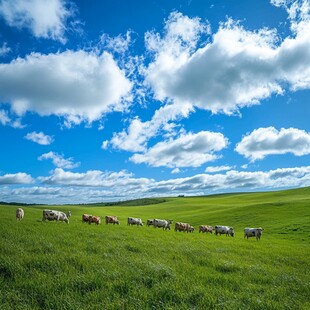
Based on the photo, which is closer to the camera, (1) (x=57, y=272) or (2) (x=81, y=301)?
(2) (x=81, y=301)

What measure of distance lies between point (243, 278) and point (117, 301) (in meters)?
5.08

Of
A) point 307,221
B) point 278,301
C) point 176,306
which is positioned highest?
point 176,306

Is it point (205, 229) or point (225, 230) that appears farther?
point (205, 229)

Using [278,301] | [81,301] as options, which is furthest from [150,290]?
[278,301]

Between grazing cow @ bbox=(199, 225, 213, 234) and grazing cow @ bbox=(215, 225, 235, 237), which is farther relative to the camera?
grazing cow @ bbox=(199, 225, 213, 234)

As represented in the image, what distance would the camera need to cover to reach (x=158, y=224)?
43750mm

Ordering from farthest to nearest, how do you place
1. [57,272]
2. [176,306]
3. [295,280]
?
[295,280], [57,272], [176,306]

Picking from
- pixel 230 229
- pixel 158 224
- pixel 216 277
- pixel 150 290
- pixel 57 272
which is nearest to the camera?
pixel 150 290

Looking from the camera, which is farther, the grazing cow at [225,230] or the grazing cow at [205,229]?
the grazing cow at [205,229]

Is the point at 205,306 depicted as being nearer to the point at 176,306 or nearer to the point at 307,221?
the point at 176,306

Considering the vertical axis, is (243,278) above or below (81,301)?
below

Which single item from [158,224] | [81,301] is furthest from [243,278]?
[158,224]

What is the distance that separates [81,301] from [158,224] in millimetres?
38118

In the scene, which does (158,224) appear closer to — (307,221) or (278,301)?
(307,221)
